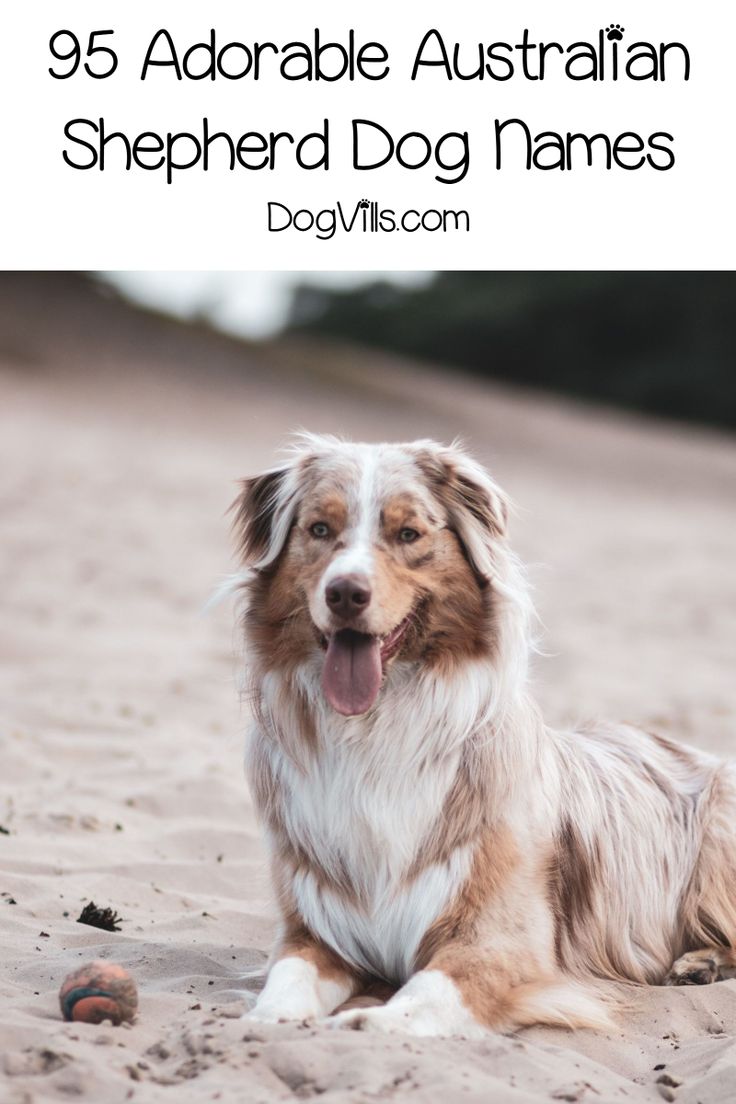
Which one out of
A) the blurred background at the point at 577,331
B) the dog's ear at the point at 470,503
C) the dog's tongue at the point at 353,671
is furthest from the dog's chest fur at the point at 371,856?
the blurred background at the point at 577,331

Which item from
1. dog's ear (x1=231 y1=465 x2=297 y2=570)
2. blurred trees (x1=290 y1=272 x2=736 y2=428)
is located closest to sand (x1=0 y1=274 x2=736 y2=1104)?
dog's ear (x1=231 y1=465 x2=297 y2=570)

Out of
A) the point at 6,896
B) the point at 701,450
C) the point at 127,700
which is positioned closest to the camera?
the point at 6,896

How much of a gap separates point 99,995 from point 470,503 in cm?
207

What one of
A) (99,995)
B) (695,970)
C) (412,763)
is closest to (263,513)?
(412,763)

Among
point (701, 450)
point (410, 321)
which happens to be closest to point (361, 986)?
point (701, 450)

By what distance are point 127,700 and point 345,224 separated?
338 cm

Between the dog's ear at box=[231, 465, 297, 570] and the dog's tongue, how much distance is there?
509 millimetres

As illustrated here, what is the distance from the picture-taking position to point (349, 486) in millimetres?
4594

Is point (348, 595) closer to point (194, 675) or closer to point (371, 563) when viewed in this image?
point (371, 563)

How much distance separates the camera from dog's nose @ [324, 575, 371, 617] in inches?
165

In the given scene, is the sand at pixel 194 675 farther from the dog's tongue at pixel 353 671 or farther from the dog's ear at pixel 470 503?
the dog's ear at pixel 470 503

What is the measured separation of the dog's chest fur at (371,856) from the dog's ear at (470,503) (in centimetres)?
71

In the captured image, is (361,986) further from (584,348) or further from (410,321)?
(410,321)

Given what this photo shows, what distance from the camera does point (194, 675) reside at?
381 inches
